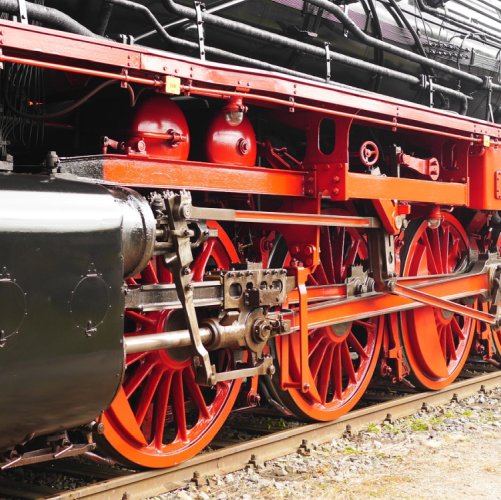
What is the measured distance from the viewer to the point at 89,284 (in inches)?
130

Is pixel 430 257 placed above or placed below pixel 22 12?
below

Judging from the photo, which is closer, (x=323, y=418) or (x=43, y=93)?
(x=43, y=93)

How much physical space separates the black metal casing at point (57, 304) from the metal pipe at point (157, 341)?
0.23m

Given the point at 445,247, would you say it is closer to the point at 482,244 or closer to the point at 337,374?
the point at 482,244

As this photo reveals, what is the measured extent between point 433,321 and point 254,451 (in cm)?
256

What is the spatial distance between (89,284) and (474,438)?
10.7 feet

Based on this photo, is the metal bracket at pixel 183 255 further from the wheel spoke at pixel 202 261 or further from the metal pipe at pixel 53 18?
the metal pipe at pixel 53 18

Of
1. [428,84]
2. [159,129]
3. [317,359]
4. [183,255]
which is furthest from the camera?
[428,84]

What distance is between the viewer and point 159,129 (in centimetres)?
416

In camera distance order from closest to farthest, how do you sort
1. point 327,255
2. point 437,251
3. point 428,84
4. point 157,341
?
point 157,341, point 327,255, point 428,84, point 437,251

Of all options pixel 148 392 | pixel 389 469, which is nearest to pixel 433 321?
pixel 389 469

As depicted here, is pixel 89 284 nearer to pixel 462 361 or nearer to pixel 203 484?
pixel 203 484

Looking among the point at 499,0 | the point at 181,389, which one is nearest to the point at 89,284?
the point at 181,389

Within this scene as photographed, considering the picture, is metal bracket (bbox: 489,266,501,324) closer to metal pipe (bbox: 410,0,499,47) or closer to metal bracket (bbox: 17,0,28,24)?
metal pipe (bbox: 410,0,499,47)
